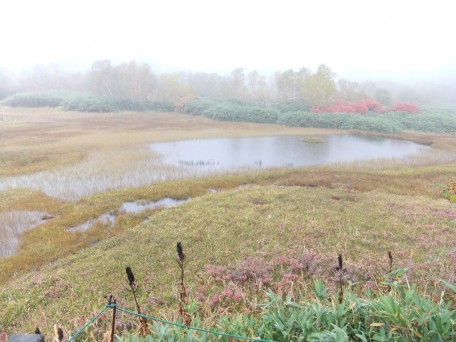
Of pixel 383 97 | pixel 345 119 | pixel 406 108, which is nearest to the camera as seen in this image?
pixel 345 119

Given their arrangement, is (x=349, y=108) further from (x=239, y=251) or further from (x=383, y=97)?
(x=239, y=251)

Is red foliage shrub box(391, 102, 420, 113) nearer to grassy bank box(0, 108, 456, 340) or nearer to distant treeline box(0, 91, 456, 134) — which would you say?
distant treeline box(0, 91, 456, 134)

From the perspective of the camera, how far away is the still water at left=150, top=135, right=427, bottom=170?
25812 mm

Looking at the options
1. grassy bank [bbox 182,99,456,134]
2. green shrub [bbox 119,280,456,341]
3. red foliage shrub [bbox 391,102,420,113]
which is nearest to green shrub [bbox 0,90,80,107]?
grassy bank [bbox 182,99,456,134]

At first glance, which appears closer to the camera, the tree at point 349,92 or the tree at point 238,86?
the tree at point 349,92

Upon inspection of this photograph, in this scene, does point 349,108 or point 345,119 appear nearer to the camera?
point 345,119

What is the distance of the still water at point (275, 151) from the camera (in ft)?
84.7

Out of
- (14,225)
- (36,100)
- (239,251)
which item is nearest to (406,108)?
(239,251)

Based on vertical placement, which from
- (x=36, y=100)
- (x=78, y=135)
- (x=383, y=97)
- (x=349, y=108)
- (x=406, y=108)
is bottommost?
(x=78, y=135)

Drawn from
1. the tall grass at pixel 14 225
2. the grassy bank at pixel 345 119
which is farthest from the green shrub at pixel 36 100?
the tall grass at pixel 14 225

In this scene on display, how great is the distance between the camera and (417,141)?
1538 inches

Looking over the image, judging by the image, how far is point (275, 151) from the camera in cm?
3030

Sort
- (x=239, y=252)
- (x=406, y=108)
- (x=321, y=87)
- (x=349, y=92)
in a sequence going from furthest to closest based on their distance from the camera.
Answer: (x=349, y=92) → (x=321, y=87) → (x=406, y=108) → (x=239, y=252)

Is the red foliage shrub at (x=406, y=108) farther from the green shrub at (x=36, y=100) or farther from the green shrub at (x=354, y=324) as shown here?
the green shrub at (x=36, y=100)
